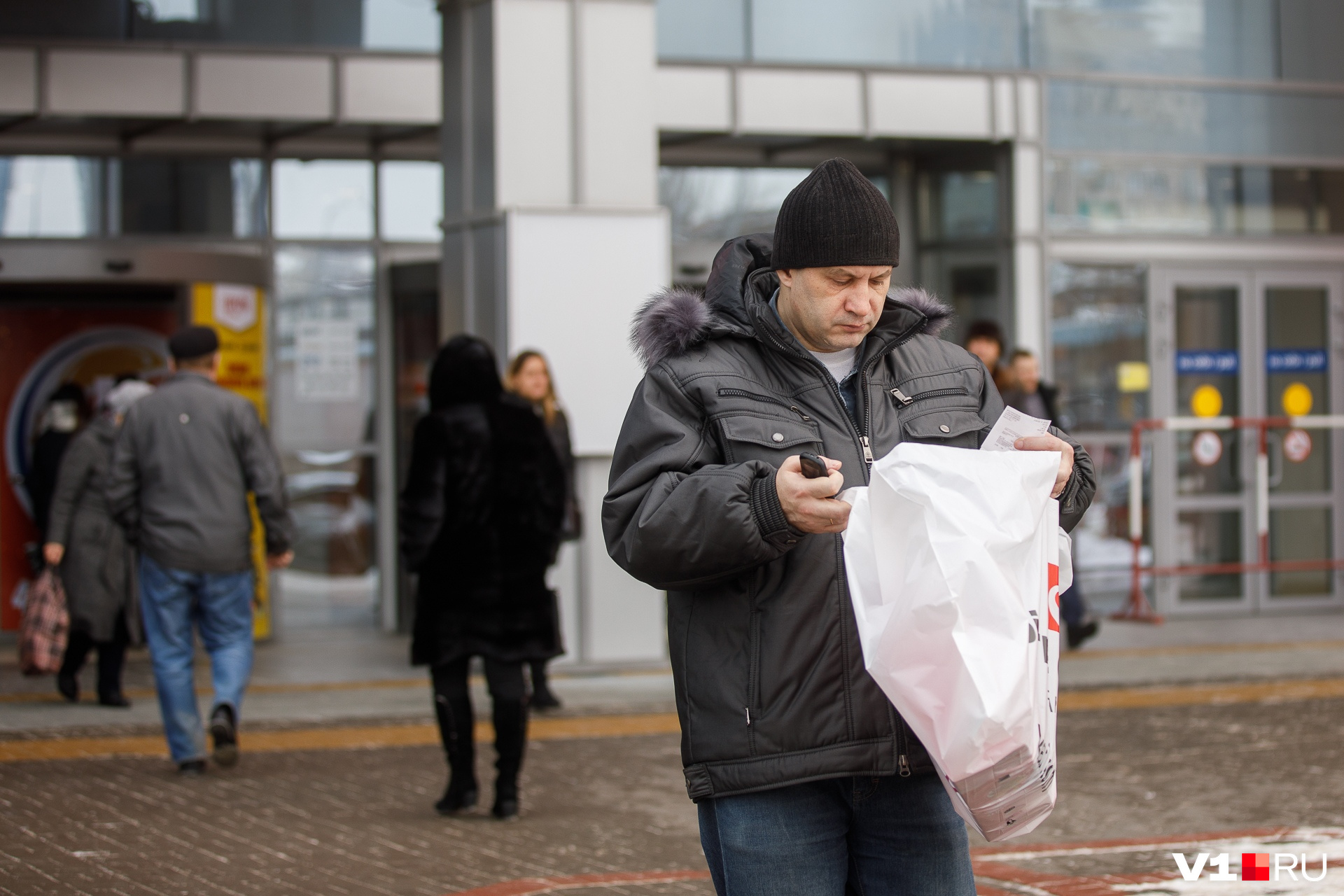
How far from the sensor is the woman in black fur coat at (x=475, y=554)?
629cm

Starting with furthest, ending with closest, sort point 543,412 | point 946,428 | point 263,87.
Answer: point 263,87, point 543,412, point 946,428

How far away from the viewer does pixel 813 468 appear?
Result: 2635mm

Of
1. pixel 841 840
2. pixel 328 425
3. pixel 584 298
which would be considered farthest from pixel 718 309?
pixel 328 425

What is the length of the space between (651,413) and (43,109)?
950 centimetres

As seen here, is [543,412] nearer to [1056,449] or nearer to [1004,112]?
[1004,112]

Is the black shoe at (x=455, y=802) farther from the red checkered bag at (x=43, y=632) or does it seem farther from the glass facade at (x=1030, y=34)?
the glass facade at (x=1030, y=34)

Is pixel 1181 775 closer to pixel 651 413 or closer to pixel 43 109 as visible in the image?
pixel 651 413

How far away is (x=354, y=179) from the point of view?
12.3m

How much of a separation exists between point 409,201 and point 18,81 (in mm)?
2813

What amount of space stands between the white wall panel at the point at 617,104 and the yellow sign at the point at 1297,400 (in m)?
5.73

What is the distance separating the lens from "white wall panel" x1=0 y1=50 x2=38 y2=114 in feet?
36.3

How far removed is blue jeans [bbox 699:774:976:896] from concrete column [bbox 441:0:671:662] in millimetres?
6859

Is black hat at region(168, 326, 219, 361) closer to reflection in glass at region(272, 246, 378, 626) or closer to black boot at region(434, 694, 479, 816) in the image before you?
black boot at region(434, 694, 479, 816)

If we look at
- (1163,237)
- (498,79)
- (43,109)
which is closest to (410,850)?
(498,79)
